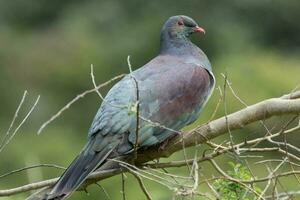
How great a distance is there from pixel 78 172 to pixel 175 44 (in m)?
1.28

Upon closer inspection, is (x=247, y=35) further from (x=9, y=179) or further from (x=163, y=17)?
A: (x=9, y=179)

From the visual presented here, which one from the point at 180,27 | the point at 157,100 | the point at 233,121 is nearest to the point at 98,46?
the point at 180,27

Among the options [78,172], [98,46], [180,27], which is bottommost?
[98,46]

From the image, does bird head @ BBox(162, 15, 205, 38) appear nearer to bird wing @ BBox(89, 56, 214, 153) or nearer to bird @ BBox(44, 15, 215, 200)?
bird @ BBox(44, 15, 215, 200)

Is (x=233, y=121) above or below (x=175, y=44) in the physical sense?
above

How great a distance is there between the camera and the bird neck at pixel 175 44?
633cm

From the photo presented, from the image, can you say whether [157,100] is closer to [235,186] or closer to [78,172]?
[78,172]

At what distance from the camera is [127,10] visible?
590 inches

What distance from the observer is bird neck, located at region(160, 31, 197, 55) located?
6.33 meters

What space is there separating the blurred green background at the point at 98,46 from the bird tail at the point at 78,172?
5.95 meters

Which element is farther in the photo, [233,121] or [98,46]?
[98,46]

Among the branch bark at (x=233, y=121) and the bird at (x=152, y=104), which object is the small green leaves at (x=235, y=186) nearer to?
the branch bark at (x=233, y=121)

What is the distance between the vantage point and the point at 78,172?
5301mm

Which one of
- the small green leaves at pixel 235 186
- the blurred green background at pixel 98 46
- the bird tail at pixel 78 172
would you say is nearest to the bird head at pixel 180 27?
the bird tail at pixel 78 172
